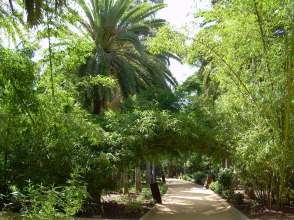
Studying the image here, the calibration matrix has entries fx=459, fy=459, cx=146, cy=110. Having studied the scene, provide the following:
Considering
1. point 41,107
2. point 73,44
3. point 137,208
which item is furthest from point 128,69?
point 41,107

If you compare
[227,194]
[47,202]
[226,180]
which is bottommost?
[47,202]

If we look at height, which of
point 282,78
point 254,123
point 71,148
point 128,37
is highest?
point 128,37

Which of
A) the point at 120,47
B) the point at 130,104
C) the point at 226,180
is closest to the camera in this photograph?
the point at 130,104

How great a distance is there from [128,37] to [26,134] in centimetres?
684

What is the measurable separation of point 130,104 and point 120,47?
3.44 metres

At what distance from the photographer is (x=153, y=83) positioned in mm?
18188

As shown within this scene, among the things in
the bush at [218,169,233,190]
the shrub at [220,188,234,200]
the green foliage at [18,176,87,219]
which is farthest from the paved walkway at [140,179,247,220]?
the green foliage at [18,176,87,219]

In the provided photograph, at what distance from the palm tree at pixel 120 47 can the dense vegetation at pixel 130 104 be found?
0.18 ft

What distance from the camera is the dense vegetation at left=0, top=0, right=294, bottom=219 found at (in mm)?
9195

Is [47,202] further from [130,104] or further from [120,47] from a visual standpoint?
[120,47]

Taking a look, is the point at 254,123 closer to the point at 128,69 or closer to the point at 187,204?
the point at 128,69

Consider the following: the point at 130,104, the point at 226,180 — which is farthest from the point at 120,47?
the point at 226,180

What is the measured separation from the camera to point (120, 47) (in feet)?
58.1

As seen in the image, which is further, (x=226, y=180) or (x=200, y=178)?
(x=200, y=178)
